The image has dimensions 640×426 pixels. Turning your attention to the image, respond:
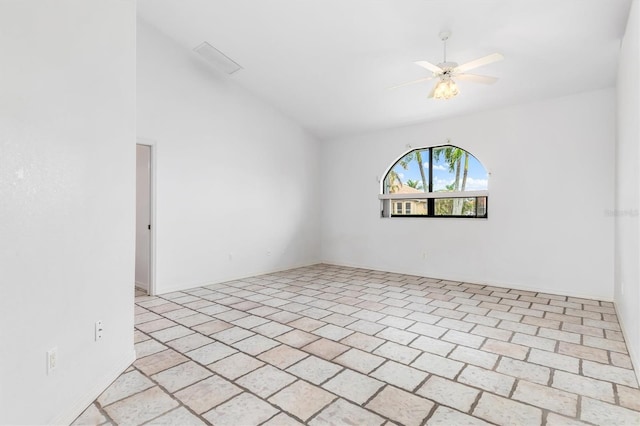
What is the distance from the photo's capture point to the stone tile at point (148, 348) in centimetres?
268

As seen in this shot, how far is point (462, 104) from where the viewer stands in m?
5.13

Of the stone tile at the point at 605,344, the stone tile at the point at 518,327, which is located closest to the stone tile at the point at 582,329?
the stone tile at the point at 605,344

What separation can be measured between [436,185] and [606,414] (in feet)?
14.6

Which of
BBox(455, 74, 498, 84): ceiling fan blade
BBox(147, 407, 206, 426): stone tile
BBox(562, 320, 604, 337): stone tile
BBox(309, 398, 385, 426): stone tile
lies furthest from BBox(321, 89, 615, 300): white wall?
BBox(147, 407, 206, 426): stone tile

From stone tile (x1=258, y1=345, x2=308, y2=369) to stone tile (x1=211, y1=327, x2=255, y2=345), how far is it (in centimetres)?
42

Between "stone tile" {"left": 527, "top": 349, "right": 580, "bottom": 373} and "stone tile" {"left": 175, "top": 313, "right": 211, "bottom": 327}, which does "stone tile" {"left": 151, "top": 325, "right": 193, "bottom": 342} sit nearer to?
"stone tile" {"left": 175, "top": 313, "right": 211, "bottom": 327}

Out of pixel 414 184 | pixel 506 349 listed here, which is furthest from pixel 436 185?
pixel 506 349

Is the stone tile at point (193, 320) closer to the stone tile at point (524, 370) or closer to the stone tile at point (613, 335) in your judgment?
the stone tile at point (524, 370)

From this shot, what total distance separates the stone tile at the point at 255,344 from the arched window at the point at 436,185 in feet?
13.4

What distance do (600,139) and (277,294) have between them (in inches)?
190

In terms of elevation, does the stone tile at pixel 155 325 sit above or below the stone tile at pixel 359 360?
above

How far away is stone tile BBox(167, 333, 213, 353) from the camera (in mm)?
2814

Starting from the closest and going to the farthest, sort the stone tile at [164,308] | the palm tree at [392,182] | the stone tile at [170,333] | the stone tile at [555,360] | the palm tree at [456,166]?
1. the stone tile at [555,360]
2. the stone tile at [170,333]
3. the stone tile at [164,308]
4. the palm tree at [456,166]
5. the palm tree at [392,182]

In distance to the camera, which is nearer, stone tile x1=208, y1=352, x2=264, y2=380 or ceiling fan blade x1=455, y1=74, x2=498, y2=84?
stone tile x1=208, y1=352, x2=264, y2=380
